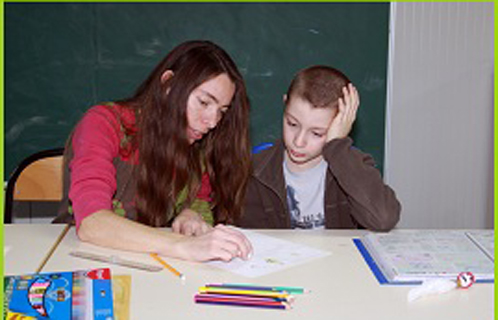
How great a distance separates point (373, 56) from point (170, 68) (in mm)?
1468

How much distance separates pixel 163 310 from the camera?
963 mm

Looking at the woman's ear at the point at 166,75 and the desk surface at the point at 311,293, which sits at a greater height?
the woman's ear at the point at 166,75

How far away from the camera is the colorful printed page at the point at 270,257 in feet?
3.80

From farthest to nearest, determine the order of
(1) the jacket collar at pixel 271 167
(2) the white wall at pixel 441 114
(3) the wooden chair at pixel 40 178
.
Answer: (2) the white wall at pixel 441 114 → (3) the wooden chair at pixel 40 178 → (1) the jacket collar at pixel 271 167

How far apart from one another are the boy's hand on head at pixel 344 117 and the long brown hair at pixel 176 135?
0.26 m

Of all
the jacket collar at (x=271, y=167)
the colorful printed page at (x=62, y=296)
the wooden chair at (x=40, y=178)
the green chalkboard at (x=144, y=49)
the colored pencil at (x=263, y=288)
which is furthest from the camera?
the green chalkboard at (x=144, y=49)

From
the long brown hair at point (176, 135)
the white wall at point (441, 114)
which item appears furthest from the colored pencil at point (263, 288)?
the white wall at point (441, 114)

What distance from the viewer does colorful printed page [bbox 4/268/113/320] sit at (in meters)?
0.94

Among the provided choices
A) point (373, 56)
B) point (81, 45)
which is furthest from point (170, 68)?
point (373, 56)

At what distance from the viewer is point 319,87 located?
165 cm

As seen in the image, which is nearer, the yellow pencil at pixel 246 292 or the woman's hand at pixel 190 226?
the yellow pencil at pixel 246 292

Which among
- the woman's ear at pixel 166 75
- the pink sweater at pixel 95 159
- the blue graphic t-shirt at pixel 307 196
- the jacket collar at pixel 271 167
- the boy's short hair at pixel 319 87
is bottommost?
the blue graphic t-shirt at pixel 307 196

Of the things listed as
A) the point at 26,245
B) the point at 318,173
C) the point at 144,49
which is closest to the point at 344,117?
the point at 318,173

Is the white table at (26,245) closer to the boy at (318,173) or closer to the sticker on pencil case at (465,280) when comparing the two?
the boy at (318,173)
